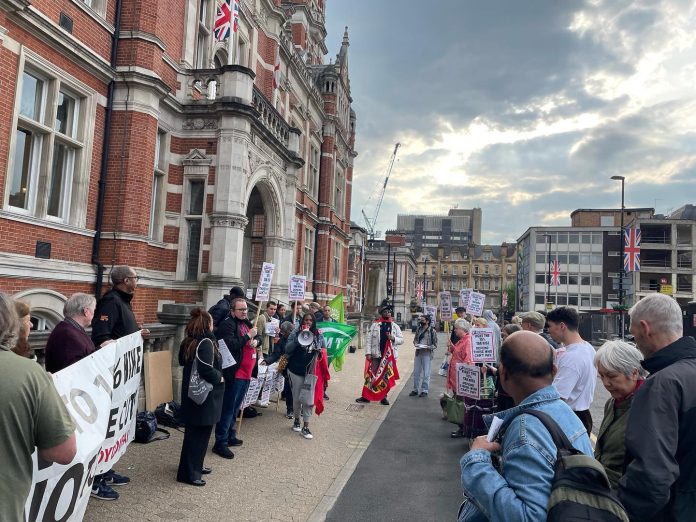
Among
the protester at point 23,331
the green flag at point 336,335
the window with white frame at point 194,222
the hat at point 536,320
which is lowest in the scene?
the green flag at point 336,335

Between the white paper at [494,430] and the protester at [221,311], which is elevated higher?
the protester at [221,311]

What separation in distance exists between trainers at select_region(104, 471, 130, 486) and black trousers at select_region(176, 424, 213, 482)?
1.82 ft

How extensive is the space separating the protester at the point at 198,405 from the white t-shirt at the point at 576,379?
367 centimetres

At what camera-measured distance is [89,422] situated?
343cm

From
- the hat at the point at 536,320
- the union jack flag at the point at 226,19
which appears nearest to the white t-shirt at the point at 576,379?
the hat at the point at 536,320

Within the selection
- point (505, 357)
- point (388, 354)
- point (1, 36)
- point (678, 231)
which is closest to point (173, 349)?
point (388, 354)

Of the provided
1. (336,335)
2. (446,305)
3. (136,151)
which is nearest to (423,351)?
(336,335)

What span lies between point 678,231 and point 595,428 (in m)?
57.1

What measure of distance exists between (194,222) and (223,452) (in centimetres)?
689

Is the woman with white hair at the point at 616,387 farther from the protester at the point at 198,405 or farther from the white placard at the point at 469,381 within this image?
the white placard at the point at 469,381

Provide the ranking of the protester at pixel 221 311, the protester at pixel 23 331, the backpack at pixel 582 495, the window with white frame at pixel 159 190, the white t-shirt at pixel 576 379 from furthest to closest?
the window with white frame at pixel 159 190, the protester at pixel 221 311, the white t-shirt at pixel 576 379, the protester at pixel 23 331, the backpack at pixel 582 495

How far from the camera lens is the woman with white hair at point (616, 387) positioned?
8.94 feet

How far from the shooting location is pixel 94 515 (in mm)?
4426

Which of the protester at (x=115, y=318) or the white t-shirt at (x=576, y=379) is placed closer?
the white t-shirt at (x=576, y=379)
